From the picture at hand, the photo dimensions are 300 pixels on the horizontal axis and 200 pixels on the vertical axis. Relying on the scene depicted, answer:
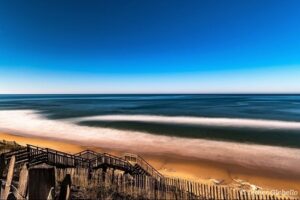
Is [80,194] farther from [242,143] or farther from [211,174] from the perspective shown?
[242,143]

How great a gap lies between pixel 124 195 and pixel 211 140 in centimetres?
2488

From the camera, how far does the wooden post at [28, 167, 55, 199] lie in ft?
17.7

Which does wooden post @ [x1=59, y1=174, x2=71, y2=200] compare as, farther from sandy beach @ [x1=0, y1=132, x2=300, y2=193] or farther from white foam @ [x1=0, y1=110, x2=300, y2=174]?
white foam @ [x1=0, y1=110, x2=300, y2=174]

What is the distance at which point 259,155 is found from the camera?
25375mm

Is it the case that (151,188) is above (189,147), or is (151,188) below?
above

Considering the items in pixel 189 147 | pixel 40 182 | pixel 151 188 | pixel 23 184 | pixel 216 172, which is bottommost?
pixel 216 172

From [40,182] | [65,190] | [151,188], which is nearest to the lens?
[40,182]

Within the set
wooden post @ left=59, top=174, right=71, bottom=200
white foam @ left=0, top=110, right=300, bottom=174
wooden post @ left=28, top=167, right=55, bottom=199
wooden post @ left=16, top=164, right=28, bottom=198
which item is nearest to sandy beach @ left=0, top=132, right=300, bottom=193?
white foam @ left=0, top=110, right=300, bottom=174

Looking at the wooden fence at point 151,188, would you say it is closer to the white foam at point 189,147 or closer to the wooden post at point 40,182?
the wooden post at point 40,182

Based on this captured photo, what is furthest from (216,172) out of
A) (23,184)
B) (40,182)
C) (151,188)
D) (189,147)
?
(40,182)

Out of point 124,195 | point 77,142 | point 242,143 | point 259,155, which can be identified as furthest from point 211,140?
point 124,195

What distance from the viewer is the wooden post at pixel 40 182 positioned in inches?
212

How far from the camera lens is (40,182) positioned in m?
5.49

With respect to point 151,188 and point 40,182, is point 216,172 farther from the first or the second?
point 40,182
